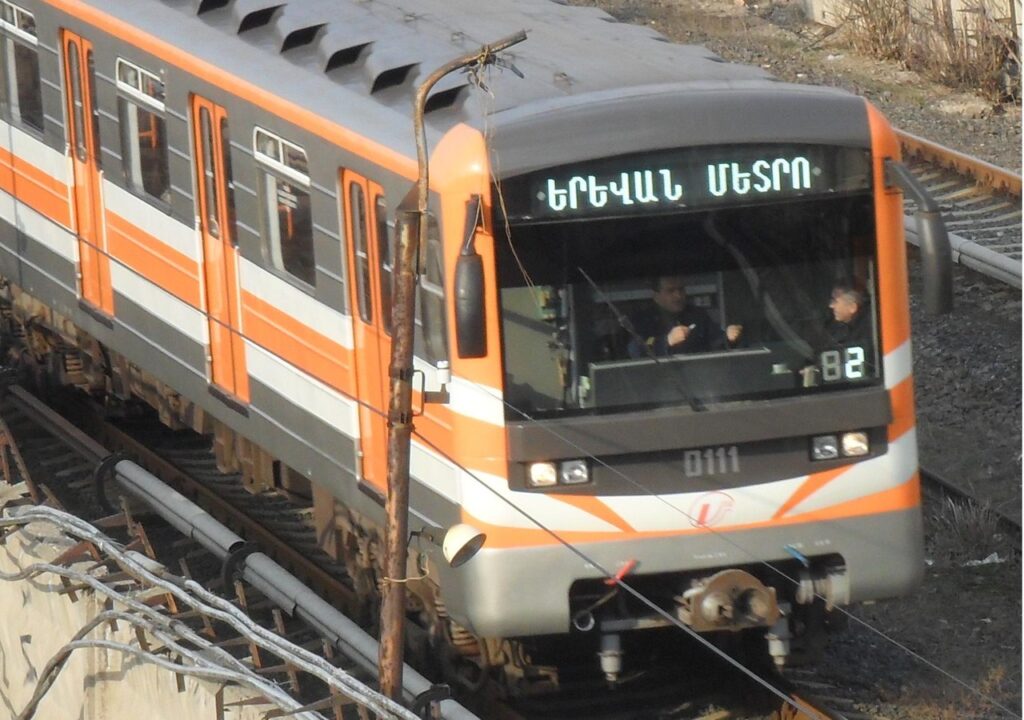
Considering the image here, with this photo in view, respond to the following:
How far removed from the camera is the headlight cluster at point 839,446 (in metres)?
8.84

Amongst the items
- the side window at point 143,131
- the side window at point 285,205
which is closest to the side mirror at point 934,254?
the side window at point 285,205

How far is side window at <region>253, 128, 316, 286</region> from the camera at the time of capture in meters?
10.0

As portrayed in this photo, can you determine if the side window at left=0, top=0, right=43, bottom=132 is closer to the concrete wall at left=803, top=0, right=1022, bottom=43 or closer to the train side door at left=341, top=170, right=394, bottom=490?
the train side door at left=341, top=170, right=394, bottom=490

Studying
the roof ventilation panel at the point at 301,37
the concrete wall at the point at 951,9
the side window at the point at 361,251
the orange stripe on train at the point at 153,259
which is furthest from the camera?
the concrete wall at the point at 951,9

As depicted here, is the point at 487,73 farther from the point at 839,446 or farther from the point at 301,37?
the point at 839,446

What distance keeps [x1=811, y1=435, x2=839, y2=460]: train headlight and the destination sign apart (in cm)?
102

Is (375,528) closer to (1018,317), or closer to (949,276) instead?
(949,276)

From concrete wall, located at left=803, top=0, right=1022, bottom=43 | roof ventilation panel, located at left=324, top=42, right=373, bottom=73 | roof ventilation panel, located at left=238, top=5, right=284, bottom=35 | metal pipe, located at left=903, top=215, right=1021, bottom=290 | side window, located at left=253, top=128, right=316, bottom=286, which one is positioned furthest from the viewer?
concrete wall, located at left=803, top=0, right=1022, bottom=43

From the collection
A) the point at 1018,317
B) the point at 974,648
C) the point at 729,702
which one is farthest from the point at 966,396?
the point at 729,702

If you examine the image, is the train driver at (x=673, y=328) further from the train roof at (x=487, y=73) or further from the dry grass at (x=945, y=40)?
the dry grass at (x=945, y=40)

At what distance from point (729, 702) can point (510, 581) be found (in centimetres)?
155

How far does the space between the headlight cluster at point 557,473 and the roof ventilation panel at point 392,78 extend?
7.08 ft

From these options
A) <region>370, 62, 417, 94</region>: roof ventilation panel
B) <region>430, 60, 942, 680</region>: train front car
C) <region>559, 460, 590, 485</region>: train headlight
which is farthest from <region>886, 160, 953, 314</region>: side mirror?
<region>370, 62, 417, 94</region>: roof ventilation panel

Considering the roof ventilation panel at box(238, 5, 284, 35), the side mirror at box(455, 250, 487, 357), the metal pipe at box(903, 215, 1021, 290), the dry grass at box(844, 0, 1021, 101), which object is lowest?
the dry grass at box(844, 0, 1021, 101)
